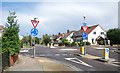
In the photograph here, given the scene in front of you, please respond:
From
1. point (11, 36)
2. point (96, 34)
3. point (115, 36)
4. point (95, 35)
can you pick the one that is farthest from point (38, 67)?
point (96, 34)

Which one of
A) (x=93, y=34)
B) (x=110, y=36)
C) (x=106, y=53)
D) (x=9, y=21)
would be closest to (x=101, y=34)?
(x=93, y=34)

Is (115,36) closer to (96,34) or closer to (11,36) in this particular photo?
(96,34)

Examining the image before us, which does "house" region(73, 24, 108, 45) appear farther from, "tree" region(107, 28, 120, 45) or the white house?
"tree" region(107, 28, 120, 45)

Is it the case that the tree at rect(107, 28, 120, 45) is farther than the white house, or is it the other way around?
the white house

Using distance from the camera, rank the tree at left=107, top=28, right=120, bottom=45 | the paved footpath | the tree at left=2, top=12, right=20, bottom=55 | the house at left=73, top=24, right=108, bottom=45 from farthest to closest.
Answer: the house at left=73, top=24, right=108, bottom=45, the tree at left=107, top=28, right=120, bottom=45, the tree at left=2, top=12, right=20, bottom=55, the paved footpath

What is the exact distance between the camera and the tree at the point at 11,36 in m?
18.4

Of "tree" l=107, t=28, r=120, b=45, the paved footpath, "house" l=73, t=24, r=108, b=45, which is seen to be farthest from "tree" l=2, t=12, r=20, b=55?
"house" l=73, t=24, r=108, b=45

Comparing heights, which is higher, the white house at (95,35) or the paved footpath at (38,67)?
the white house at (95,35)

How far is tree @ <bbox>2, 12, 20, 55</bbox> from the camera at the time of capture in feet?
60.3

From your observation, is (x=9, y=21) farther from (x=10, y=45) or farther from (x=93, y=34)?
(x=93, y=34)

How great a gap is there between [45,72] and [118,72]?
4.03m

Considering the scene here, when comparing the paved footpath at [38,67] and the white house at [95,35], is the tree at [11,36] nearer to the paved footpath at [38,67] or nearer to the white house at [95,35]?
the paved footpath at [38,67]

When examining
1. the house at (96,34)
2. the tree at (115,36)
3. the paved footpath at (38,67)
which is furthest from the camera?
the house at (96,34)

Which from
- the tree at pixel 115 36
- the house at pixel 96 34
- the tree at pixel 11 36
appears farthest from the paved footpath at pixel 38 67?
the house at pixel 96 34
